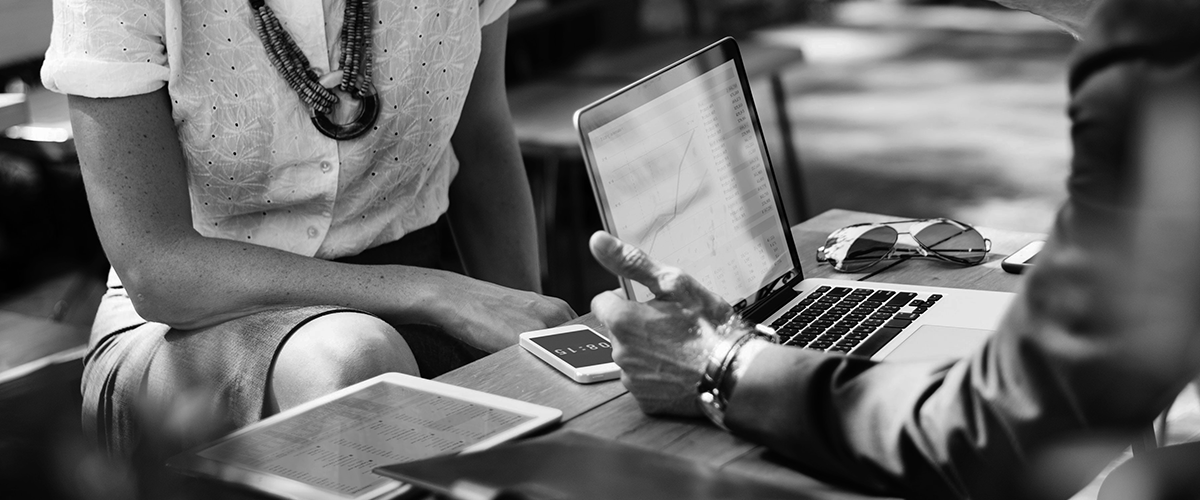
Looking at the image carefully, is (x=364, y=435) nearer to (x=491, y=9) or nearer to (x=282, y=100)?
(x=282, y=100)

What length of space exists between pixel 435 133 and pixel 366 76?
0.48 feet

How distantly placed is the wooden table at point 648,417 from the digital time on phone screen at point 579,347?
21 mm

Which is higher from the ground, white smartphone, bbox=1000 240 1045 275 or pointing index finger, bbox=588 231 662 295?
pointing index finger, bbox=588 231 662 295

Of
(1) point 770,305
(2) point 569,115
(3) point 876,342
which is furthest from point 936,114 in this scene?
(3) point 876,342

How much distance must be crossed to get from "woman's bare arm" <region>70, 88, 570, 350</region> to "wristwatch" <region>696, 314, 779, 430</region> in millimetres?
426

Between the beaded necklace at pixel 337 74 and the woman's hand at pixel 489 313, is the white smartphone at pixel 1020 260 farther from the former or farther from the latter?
the beaded necklace at pixel 337 74

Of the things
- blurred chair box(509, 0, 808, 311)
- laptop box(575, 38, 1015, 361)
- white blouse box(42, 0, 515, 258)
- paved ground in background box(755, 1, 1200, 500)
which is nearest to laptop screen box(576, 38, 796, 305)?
laptop box(575, 38, 1015, 361)

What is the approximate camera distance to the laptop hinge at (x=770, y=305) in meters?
1.31

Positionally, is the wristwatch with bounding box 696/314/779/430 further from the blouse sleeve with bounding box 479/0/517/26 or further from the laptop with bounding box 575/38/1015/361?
the blouse sleeve with bounding box 479/0/517/26

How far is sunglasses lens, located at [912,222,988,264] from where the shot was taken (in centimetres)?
149

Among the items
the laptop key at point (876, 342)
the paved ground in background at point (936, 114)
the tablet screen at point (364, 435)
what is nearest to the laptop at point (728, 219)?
the laptop key at point (876, 342)

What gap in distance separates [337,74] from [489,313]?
0.39 meters

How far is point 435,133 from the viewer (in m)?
1.64

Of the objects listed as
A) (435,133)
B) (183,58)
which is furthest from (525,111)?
(183,58)
